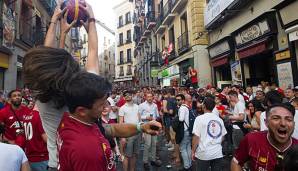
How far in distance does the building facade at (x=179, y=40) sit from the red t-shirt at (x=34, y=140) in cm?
1376

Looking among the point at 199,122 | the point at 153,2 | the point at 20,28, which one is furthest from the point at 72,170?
the point at 153,2

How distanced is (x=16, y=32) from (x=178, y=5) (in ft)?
32.6

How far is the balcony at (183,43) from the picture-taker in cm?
1977

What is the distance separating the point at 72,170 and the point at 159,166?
6304 millimetres

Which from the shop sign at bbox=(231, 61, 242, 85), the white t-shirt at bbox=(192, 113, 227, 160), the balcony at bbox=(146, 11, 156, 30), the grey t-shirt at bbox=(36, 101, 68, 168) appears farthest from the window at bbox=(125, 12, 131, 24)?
the grey t-shirt at bbox=(36, 101, 68, 168)

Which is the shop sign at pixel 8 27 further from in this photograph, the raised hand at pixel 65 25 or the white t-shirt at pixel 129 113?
the raised hand at pixel 65 25

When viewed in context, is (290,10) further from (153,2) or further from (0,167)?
(153,2)

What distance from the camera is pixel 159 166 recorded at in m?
7.70

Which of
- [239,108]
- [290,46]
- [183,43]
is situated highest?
[183,43]

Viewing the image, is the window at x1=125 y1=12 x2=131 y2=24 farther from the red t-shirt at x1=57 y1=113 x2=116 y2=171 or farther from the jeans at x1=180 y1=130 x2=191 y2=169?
the red t-shirt at x1=57 y1=113 x2=116 y2=171

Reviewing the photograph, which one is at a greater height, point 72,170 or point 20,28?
point 20,28

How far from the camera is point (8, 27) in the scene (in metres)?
13.7

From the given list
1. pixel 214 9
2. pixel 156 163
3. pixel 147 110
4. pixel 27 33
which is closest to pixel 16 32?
pixel 27 33

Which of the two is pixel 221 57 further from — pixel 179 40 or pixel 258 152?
pixel 258 152
